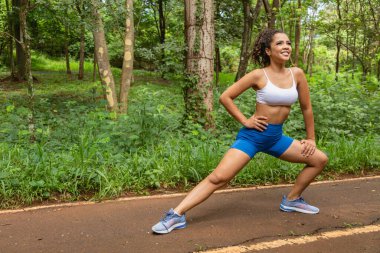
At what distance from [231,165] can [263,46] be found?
49.1 inches

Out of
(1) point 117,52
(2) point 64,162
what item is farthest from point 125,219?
Result: (1) point 117,52

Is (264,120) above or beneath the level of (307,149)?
above

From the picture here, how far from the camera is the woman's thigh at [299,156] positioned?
389 cm

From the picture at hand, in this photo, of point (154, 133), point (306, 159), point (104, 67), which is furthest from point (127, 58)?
point (306, 159)

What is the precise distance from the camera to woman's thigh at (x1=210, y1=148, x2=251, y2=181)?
361 centimetres

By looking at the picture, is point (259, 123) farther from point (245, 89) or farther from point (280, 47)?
point (280, 47)

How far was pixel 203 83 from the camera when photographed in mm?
7125

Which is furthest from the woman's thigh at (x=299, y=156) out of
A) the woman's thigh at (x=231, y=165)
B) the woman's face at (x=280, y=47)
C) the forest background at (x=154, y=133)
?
the forest background at (x=154, y=133)

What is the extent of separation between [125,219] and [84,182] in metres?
0.98

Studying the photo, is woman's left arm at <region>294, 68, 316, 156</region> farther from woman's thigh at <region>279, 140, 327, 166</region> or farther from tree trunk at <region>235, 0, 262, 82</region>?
tree trunk at <region>235, 0, 262, 82</region>

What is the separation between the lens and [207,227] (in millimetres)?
3730

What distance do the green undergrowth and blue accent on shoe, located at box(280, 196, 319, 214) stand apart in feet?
3.56

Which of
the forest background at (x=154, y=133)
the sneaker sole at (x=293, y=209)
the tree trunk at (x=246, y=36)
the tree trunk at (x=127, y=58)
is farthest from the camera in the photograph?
the tree trunk at (x=246, y=36)

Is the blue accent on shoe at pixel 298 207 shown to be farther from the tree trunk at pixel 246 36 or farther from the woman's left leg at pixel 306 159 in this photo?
the tree trunk at pixel 246 36
